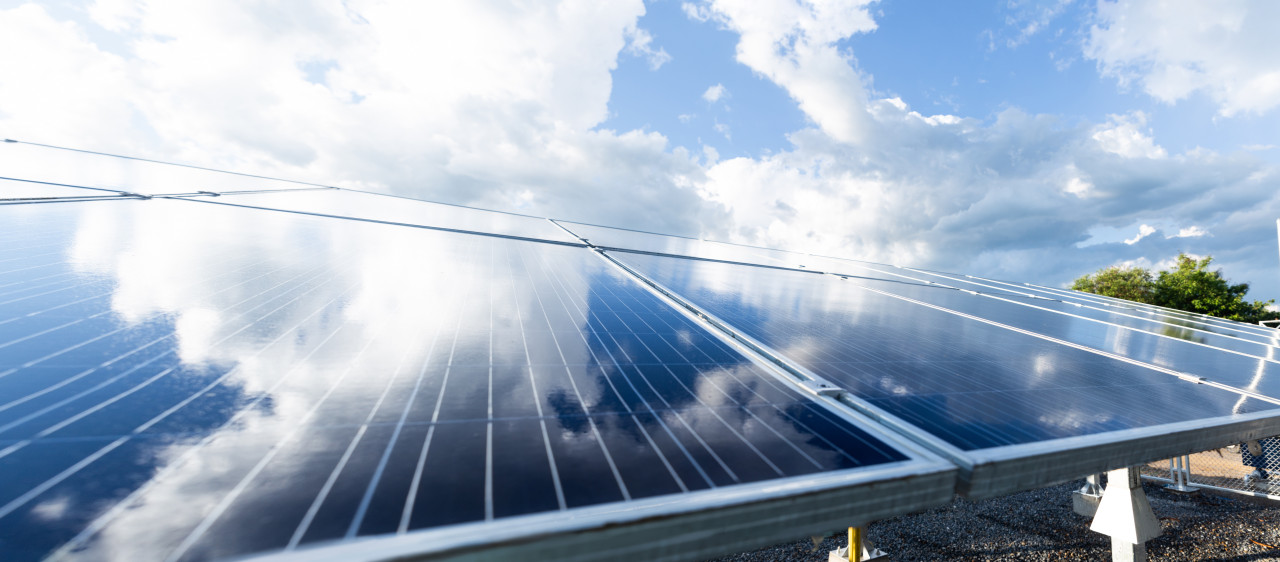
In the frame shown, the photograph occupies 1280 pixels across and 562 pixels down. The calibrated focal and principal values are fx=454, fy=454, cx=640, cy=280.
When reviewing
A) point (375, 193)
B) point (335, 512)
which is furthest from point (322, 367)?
point (375, 193)

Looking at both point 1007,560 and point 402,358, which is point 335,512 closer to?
point 402,358

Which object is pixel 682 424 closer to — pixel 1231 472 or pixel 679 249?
pixel 679 249

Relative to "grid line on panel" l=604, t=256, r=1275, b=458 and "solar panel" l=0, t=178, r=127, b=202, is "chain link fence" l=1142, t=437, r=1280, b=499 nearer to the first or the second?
"grid line on panel" l=604, t=256, r=1275, b=458

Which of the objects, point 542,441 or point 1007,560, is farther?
point 1007,560

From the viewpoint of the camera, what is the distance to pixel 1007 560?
10.7 metres

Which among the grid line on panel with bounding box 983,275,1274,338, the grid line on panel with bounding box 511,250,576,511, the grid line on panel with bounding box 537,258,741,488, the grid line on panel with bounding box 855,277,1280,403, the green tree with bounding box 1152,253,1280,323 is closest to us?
the grid line on panel with bounding box 511,250,576,511

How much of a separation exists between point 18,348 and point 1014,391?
23.7ft

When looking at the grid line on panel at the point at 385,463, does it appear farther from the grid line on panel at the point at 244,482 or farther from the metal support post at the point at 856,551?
the metal support post at the point at 856,551

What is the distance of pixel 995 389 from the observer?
405cm

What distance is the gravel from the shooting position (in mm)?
10641

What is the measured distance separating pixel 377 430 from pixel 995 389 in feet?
15.8

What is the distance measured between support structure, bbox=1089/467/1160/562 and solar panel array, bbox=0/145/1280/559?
6.53 feet

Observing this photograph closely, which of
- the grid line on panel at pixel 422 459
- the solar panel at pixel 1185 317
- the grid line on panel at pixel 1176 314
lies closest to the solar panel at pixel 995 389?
the grid line on panel at pixel 422 459

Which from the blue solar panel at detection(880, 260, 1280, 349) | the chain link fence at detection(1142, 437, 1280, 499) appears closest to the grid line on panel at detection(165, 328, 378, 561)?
the chain link fence at detection(1142, 437, 1280, 499)
